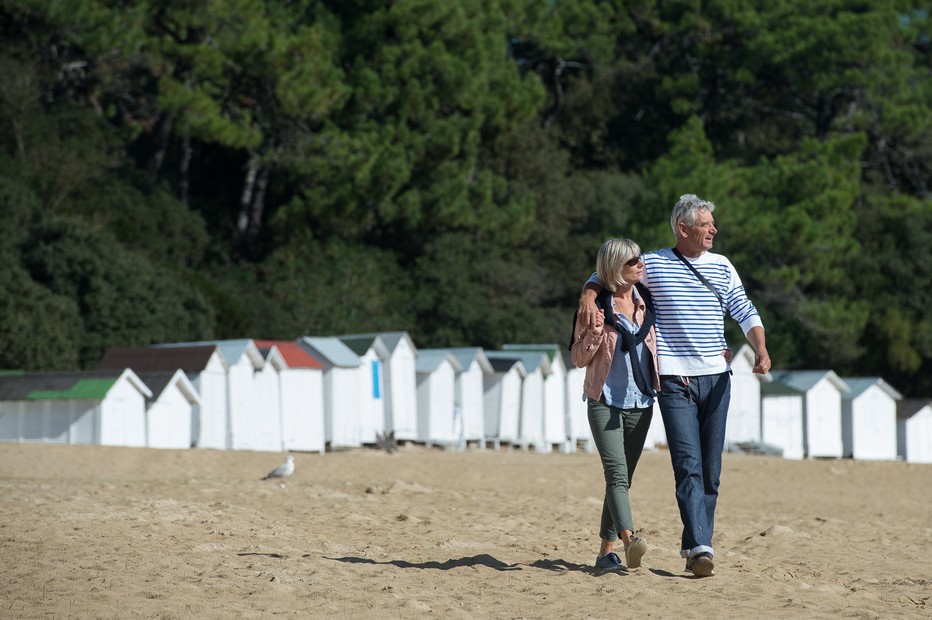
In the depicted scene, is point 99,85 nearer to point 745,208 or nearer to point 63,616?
point 745,208

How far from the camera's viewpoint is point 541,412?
32.7 metres

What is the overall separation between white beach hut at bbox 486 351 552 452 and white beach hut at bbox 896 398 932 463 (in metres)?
13.6

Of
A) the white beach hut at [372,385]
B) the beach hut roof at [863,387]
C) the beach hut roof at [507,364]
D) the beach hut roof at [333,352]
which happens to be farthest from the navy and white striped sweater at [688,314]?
the beach hut roof at [863,387]

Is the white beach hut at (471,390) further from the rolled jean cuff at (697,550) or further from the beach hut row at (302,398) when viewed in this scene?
the rolled jean cuff at (697,550)

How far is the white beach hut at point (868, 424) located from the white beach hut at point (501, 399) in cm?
1225

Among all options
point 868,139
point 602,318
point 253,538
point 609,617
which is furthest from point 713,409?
point 868,139

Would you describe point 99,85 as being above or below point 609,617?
above

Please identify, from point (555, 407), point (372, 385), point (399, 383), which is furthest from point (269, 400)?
point (555, 407)

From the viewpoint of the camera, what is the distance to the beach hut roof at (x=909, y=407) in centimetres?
3944

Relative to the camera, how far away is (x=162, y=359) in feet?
83.4

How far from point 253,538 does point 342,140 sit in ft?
109

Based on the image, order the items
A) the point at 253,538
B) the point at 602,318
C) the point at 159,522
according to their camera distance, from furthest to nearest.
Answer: the point at 159,522 < the point at 253,538 < the point at 602,318

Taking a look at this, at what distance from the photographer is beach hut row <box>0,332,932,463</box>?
23.3 meters

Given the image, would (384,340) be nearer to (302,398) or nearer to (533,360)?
(302,398)
